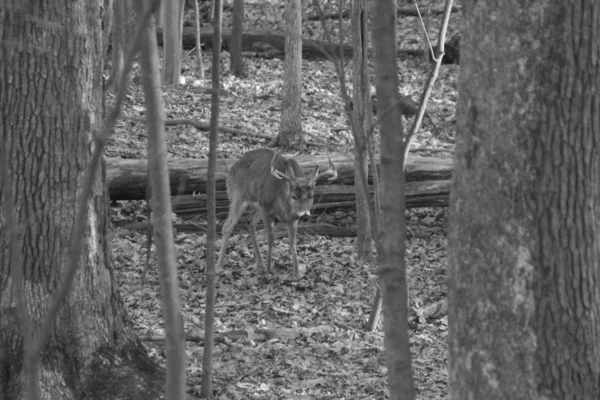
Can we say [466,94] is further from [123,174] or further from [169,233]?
[123,174]

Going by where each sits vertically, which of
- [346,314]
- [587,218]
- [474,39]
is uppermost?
[474,39]

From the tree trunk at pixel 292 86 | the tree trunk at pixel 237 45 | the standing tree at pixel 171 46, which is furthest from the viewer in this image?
the tree trunk at pixel 237 45

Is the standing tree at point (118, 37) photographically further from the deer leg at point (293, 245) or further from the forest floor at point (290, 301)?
the deer leg at point (293, 245)

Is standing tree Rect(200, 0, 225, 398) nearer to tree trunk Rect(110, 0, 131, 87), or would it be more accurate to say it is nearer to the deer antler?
tree trunk Rect(110, 0, 131, 87)

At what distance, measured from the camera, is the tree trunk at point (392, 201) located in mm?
3166

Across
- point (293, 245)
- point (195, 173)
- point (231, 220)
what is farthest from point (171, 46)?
point (293, 245)

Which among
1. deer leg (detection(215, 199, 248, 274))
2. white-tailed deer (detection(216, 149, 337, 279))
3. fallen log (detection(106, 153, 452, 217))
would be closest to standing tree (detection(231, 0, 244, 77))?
fallen log (detection(106, 153, 452, 217))

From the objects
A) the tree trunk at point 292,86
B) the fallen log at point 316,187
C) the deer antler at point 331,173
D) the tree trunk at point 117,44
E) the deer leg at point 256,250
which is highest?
the tree trunk at point 117,44

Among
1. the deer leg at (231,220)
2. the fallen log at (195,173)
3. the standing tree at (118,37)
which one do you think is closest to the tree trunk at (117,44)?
the standing tree at (118,37)

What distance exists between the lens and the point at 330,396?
6.58 m

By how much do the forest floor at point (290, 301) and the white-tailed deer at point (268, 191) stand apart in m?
0.52

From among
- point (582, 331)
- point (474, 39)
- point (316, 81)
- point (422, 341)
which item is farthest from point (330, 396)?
point (316, 81)

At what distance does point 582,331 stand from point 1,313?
11.6 ft

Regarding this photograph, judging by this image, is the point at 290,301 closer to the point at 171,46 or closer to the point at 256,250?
the point at 256,250
